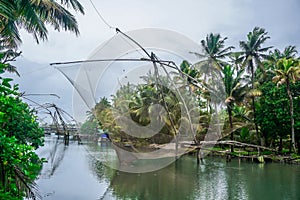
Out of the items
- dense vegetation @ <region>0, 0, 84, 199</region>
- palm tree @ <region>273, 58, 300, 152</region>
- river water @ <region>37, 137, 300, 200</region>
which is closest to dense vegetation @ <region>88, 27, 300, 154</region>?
palm tree @ <region>273, 58, 300, 152</region>

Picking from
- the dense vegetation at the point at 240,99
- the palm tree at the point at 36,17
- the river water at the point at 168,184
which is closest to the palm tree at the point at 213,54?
the dense vegetation at the point at 240,99

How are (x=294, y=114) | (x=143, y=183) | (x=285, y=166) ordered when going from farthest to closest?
(x=294, y=114)
(x=285, y=166)
(x=143, y=183)

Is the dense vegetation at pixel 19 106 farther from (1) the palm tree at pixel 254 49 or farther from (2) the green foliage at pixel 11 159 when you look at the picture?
(1) the palm tree at pixel 254 49

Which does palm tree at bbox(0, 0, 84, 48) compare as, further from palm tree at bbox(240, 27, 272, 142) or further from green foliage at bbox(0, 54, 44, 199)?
palm tree at bbox(240, 27, 272, 142)

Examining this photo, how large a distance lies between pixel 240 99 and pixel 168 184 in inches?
339

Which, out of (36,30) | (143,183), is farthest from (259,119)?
(36,30)

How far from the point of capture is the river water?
7.06 meters

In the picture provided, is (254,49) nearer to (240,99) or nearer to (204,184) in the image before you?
→ (240,99)

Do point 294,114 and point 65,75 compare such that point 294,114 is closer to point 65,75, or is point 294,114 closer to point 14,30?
point 65,75

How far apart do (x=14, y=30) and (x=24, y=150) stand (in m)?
3.47

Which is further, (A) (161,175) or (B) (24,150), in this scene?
(A) (161,175)

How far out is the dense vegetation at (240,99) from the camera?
13.3 meters

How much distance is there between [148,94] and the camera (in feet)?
48.4

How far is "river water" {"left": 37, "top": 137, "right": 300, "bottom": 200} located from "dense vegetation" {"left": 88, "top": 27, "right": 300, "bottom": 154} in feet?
7.07
